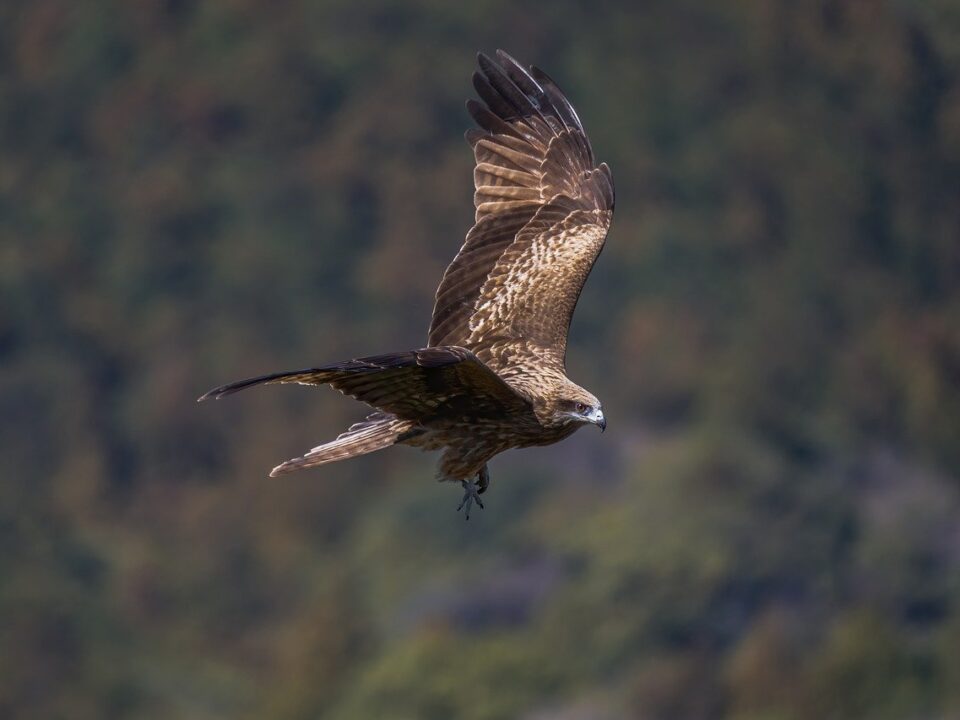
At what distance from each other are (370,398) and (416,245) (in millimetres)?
37098

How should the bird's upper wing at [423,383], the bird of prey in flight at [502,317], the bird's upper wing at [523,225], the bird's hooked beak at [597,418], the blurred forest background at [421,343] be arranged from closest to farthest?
the bird's upper wing at [423,383] < the bird of prey in flight at [502,317] < the bird's hooked beak at [597,418] < the bird's upper wing at [523,225] < the blurred forest background at [421,343]

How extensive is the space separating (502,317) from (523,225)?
1.07 metres

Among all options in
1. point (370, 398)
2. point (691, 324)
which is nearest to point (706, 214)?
point (691, 324)

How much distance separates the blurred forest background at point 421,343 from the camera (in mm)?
38469

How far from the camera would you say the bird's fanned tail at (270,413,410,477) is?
12008 mm

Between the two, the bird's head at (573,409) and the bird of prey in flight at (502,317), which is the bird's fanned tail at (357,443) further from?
the bird's head at (573,409)

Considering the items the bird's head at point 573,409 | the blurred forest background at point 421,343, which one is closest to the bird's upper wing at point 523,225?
the bird's head at point 573,409

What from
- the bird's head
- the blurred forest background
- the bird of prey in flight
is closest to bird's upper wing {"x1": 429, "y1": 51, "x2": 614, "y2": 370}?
the bird of prey in flight

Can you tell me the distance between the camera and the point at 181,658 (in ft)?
150

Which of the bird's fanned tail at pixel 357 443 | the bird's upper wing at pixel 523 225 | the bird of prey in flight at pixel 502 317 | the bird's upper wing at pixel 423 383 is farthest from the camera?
the bird's upper wing at pixel 523 225

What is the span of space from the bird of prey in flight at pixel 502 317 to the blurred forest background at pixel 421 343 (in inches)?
728

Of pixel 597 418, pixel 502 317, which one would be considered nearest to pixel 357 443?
pixel 597 418

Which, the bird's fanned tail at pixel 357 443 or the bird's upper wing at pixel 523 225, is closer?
the bird's fanned tail at pixel 357 443

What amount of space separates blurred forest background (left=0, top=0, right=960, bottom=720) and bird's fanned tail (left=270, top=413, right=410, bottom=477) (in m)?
21.3
